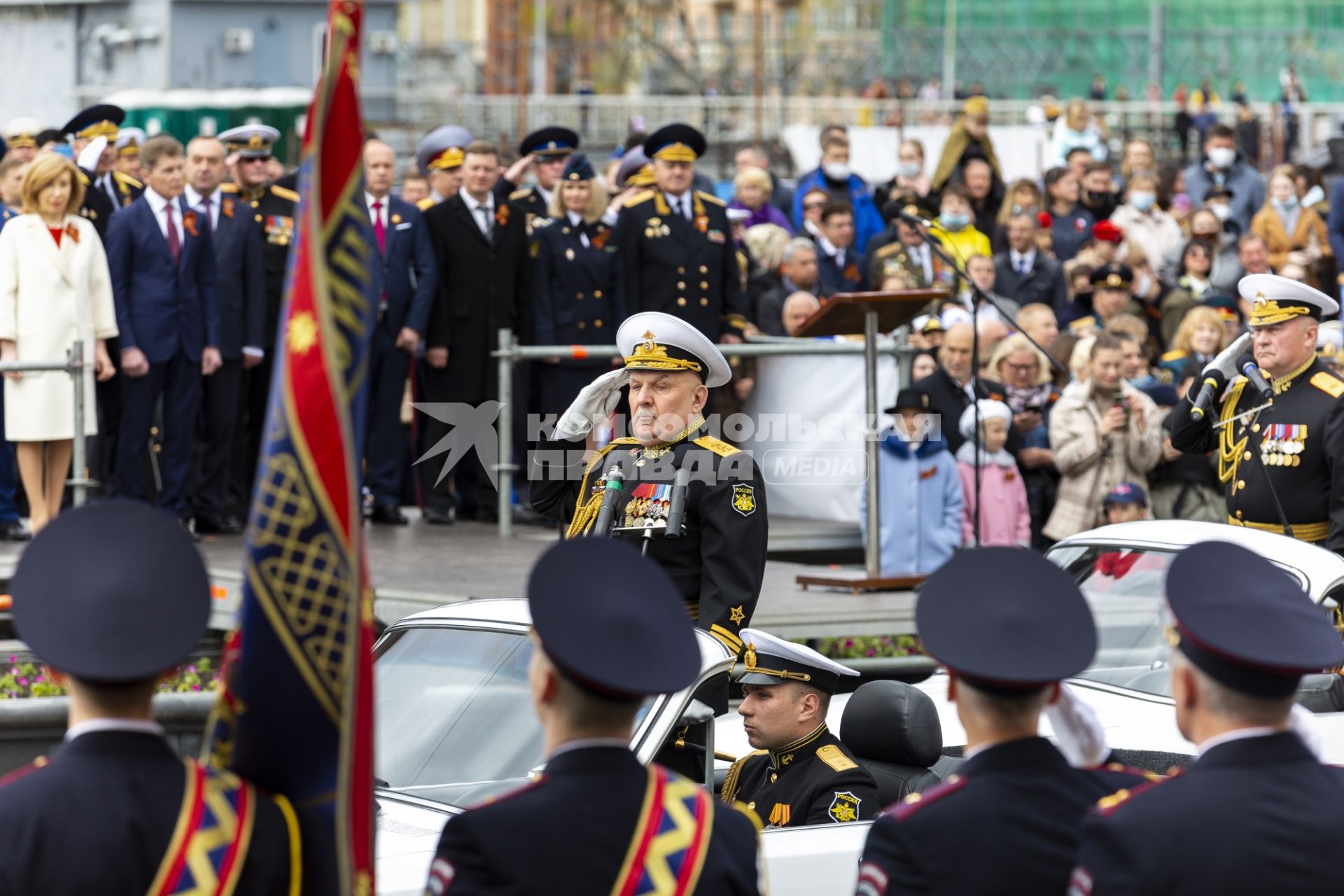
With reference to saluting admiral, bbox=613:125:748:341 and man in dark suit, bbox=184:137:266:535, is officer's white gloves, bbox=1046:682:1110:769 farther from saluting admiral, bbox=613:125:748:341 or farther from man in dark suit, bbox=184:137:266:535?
saluting admiral, bbox=613:125:748:341

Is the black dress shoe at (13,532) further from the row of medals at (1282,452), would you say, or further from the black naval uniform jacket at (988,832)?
the black naval uniform jacket at (988,832)

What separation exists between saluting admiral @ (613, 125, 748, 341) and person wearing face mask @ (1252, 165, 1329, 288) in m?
5.51

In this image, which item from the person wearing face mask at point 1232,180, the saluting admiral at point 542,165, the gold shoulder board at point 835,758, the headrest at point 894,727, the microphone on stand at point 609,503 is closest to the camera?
the gold shoulder board at point 835,758

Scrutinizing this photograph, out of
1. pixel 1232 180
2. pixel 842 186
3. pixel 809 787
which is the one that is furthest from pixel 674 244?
pixel 1232 180

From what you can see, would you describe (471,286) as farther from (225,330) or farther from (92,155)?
(92,155)

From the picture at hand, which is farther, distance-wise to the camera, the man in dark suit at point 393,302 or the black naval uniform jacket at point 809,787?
the man in dark suit at point 393,302

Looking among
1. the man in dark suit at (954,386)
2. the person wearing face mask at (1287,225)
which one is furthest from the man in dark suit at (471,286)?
the person wearing face mask at (1287,225)

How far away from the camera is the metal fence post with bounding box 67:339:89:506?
32.6 ft

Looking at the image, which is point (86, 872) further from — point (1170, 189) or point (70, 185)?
point (1170, 189)

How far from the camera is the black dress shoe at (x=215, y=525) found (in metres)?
11.1

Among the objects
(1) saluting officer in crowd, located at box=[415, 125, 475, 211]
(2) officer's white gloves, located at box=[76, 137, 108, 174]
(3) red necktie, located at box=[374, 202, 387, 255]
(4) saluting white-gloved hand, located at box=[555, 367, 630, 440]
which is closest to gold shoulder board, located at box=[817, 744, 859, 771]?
(4) saluting white-gloved hand, located at box=[555, 367, 630, 440]

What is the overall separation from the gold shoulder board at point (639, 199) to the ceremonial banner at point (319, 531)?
8.77 m

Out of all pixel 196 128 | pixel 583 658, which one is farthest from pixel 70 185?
pixel 196 128

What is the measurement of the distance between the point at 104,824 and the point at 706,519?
3.63 metres
